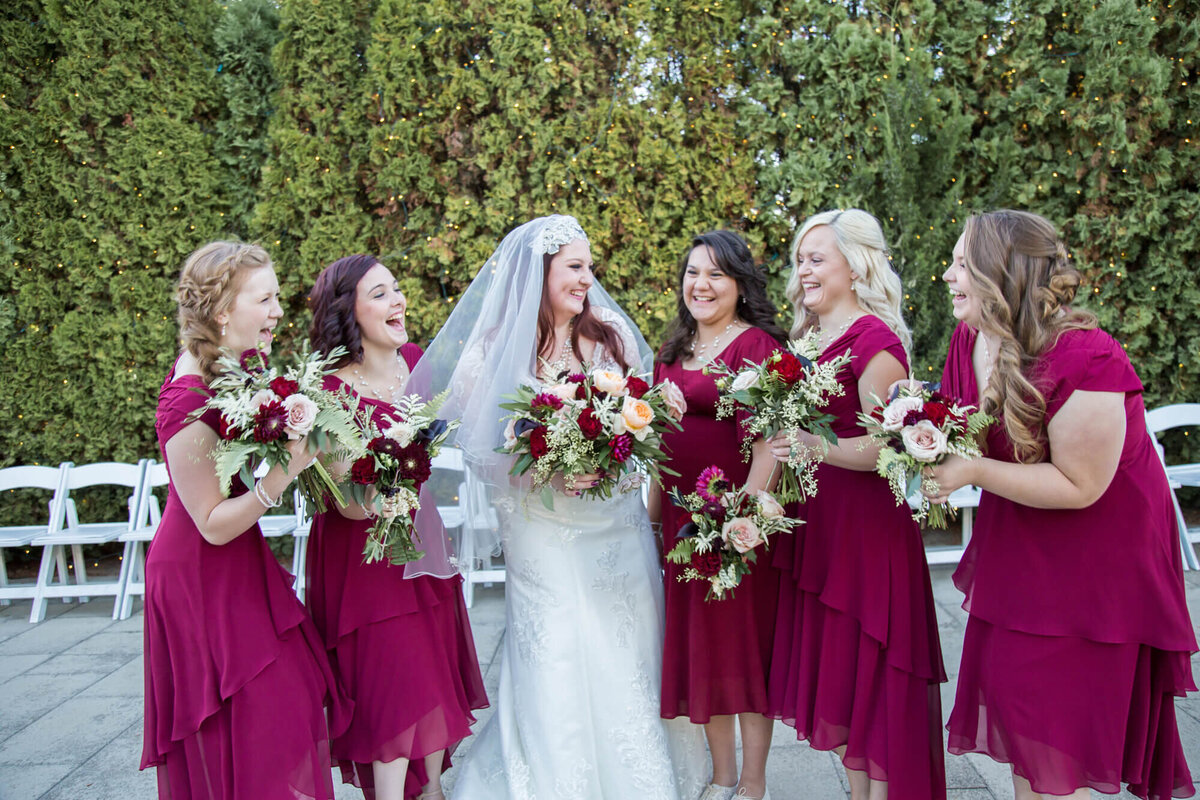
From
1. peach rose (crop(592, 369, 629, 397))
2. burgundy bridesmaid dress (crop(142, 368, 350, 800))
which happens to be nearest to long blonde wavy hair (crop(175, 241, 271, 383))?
burgundy bridesmaid dress (crop(142, 368, 350, 800))

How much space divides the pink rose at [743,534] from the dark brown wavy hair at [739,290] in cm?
96

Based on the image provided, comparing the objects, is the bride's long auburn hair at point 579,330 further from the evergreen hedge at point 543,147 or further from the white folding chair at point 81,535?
the white folding chair at point 81,535

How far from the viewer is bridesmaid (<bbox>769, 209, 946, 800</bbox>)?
3057 mm

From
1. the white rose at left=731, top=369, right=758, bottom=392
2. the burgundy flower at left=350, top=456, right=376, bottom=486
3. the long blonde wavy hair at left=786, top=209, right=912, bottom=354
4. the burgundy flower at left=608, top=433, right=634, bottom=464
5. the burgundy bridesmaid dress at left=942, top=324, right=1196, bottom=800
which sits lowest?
the burgundy bridesmaid dress at left=942, top=324, right=1196, bottom=800

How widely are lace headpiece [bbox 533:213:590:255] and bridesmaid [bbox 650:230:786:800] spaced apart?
0.56 meters

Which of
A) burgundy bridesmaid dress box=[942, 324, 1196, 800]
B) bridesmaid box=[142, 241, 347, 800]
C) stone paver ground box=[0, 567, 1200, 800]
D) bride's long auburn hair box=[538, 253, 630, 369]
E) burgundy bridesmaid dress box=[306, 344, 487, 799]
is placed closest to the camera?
burgundy bridesmaid dress box=[942, 324, 1196, 800]

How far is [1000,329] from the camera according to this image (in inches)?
104

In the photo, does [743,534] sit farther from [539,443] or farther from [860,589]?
[539,443]

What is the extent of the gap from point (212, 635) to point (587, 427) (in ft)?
4.91

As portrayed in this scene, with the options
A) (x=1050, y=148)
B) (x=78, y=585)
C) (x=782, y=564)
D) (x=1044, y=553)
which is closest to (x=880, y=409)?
(x=1044, y=553)

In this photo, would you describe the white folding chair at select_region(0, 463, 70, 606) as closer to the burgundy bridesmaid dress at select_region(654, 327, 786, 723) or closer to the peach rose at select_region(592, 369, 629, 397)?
the burgundy bridesmaid dress at select_region(654, 327, 786, 723)

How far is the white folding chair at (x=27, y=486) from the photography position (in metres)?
6.73

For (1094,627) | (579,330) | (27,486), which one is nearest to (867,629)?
(1094,627)

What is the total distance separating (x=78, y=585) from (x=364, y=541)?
17.0 feet
